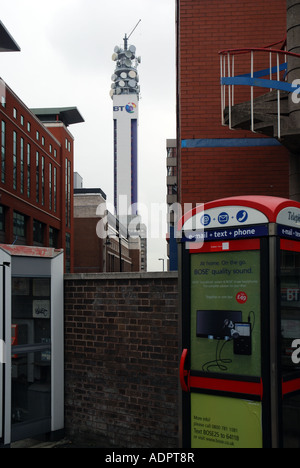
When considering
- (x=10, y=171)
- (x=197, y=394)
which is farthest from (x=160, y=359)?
(x=10, y=171)

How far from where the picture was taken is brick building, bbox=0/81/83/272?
163 ft

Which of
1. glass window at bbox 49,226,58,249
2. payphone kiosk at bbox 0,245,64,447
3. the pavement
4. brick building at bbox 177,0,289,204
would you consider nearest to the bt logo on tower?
glass window at bbox 49,226,58,249

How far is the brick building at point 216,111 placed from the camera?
9.97 metres

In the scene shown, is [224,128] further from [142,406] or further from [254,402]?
[254,402]

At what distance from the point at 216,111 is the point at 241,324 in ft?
19.1

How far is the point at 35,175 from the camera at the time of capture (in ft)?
195

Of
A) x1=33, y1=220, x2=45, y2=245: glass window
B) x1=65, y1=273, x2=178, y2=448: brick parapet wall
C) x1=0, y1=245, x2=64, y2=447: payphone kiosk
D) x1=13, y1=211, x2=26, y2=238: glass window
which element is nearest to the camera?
x1=65, y1=273, x2=178, y2=448: brick parapet wall

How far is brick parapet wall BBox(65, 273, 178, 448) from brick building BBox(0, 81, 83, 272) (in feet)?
123

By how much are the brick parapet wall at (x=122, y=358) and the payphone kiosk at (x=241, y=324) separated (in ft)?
5.50

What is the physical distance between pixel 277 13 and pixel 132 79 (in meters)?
142

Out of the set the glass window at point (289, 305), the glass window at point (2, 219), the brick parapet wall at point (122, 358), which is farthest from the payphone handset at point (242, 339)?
the glass window at point (2, 219)

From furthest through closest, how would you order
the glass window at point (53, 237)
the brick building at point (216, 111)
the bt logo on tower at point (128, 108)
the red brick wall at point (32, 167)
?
the bt logo on tower at point (128, 108) < the glass window at point (53, 237) < the red brick wall at point (32, 167) < the brick building at point (216, 111)

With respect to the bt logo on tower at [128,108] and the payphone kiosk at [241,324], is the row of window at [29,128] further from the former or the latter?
the bt logo on tower at [128,108]

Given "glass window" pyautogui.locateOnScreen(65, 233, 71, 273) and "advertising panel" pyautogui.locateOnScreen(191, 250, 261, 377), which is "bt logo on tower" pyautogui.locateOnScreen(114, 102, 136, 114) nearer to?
"glass window" pyautogui.locateOnScreen(65, 233, 71, 273)
